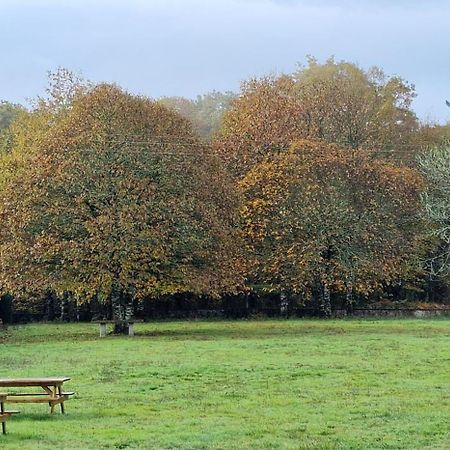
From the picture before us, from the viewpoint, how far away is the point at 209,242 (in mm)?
41125

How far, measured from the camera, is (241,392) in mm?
19609

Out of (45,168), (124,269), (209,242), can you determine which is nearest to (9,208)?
(45,168)

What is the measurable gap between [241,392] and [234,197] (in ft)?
82.3

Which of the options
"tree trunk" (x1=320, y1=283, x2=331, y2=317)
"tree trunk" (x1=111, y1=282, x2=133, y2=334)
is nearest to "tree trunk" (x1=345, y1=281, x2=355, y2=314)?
"tree trunk" (x1=320, y1=283, x2=331, y2=317)

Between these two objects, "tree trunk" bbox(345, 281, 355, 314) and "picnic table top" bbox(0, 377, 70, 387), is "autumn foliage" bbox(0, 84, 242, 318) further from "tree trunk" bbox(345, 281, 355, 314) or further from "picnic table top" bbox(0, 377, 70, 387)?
"picnic table top" bbox(0, 377, 70, 387)

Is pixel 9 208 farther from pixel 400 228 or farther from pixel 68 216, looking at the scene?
pixel 400 228

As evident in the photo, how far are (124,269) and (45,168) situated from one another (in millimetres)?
5425

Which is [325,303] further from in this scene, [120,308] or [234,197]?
[120,308]

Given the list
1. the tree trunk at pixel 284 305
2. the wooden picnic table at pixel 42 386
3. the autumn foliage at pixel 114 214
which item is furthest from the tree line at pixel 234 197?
the wooden picnic table at pixel 42 386

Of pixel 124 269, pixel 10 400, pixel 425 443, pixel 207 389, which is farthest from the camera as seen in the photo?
pixel 124 269

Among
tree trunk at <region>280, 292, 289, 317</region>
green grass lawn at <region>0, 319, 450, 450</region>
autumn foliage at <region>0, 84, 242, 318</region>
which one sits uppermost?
autumn foliage at <region>0, 84, 242, 318</region>

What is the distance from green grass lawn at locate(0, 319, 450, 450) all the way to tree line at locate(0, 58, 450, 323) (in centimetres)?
461

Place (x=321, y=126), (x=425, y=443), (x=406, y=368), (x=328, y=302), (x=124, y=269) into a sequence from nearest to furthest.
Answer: (x=425, y=443) < (x=406, y=368) < (x=124, y=269) < (x=328, y=302) < (x=321, y=126)

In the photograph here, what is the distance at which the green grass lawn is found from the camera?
14.2 metres
